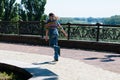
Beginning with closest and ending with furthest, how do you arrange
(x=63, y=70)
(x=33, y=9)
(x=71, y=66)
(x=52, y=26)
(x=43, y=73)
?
1. (x=43, y=73)
2. (x=63, y=70)
3. (x=71, y=66)
4. (x=52, y=26)
5. (x=33, y=9)

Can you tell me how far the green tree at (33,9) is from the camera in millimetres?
59062

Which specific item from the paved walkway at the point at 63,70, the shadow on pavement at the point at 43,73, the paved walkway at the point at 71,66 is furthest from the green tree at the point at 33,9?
the shadow on pavement at the point at 43,73

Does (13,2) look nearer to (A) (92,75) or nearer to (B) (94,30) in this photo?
(B) (94,30)

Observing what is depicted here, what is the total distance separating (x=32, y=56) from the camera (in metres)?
13.7

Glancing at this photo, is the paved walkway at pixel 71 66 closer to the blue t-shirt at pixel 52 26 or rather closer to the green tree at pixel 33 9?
the blue t-shirt at pixel 52 26

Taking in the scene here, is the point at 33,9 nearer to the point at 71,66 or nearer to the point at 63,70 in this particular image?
the point at 71,66

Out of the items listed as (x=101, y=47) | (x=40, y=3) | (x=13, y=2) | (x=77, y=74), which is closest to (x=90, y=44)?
(x=101, y=47)

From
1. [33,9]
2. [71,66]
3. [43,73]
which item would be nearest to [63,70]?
[71,66]

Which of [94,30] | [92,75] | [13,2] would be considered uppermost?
[13,2]

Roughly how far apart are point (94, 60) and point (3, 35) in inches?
360

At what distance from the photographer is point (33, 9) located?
6025 centimetres

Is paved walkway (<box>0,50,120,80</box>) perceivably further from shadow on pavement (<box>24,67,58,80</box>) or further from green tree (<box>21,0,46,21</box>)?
green tree (<box>21,0,46,21</box>)

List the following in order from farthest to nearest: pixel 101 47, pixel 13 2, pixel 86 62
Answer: pixel 13 2
pixel 101 47
pixel 86 62

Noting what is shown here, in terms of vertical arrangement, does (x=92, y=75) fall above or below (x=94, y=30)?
below
